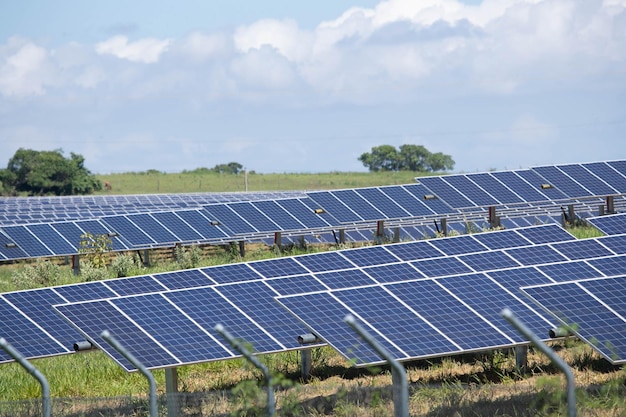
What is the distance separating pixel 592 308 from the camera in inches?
566

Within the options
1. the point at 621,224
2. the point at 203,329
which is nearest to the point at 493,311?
the point at 203,329

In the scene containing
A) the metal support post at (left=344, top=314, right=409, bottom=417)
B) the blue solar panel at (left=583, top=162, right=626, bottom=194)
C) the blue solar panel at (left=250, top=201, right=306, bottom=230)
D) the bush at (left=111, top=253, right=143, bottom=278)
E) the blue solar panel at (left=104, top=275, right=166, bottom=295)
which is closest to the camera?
the metal support post at (left=344, top=314, right=409, bottom=417)

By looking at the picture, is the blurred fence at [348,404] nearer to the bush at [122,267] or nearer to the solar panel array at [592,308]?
the solar panel array at [592,308]

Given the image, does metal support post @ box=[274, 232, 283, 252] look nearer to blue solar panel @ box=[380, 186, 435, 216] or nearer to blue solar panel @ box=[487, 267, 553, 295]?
blue solar panel @ box=[380, 186, 435, 216]

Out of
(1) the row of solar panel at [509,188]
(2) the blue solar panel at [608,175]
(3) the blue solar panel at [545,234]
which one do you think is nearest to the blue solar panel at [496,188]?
(1) the row of solar panel at [509,188]

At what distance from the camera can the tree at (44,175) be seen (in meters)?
100

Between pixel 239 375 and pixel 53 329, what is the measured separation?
3.90 meters

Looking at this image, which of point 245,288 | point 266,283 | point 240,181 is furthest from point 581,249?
point 240,181

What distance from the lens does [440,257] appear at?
2053cm

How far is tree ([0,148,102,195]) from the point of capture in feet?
328

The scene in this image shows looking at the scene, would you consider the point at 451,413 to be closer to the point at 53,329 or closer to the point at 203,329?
the point at 203,329

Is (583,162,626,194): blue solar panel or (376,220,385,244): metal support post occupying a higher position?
(583,162,626,194): blue solar panel

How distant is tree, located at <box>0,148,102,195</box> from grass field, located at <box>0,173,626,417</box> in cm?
8001

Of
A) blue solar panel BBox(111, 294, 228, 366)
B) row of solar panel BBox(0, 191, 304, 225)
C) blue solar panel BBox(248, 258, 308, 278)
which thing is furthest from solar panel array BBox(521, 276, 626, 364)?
row of solar panel BBox(0, 191, 304, 225)
